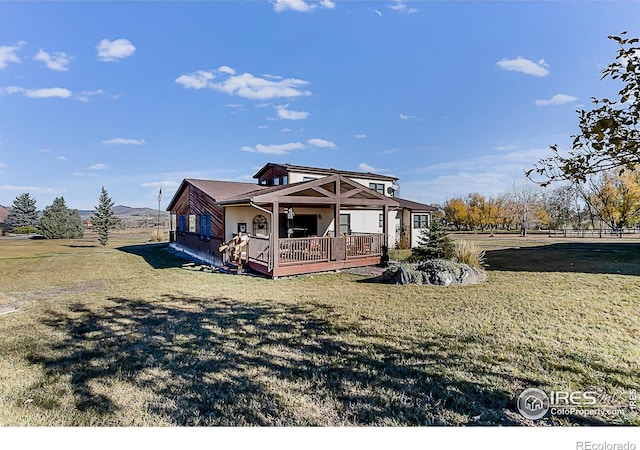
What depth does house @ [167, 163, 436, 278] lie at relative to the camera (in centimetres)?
1021

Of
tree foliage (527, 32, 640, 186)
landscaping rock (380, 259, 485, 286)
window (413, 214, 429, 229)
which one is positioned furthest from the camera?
window (413, 214, 429, 229)

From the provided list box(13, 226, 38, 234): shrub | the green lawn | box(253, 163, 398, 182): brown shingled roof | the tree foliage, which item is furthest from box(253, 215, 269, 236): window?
box(13, 226, 38, 234): shrub

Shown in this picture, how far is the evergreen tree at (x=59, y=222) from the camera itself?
3080 cm

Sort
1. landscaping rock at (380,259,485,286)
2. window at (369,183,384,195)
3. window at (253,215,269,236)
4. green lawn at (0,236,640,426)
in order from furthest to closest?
1. window at (369,183,384,195)
2. window at (253,215,269,236)
3. landscaping rock at (380,259,485,286)
4. green lawn at (0,236,640,426)

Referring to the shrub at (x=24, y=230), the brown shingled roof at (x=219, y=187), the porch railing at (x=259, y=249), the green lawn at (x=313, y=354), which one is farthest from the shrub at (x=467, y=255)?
the shrub at (x=24, y=230)

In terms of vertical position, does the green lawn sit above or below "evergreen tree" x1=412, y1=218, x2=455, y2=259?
below

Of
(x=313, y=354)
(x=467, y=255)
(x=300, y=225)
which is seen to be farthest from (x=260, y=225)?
(x=313, y=354)

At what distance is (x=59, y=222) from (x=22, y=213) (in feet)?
54.3

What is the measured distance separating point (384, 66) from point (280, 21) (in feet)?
12.9

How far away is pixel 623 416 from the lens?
Result: 98.6 inches

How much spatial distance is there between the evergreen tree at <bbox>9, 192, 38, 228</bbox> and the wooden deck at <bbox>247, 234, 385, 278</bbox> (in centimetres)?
4577

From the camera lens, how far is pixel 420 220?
1962 centimetres

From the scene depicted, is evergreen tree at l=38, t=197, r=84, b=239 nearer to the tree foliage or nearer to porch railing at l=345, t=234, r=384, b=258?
porch railing at l=345, t=234, r=384, b=258
